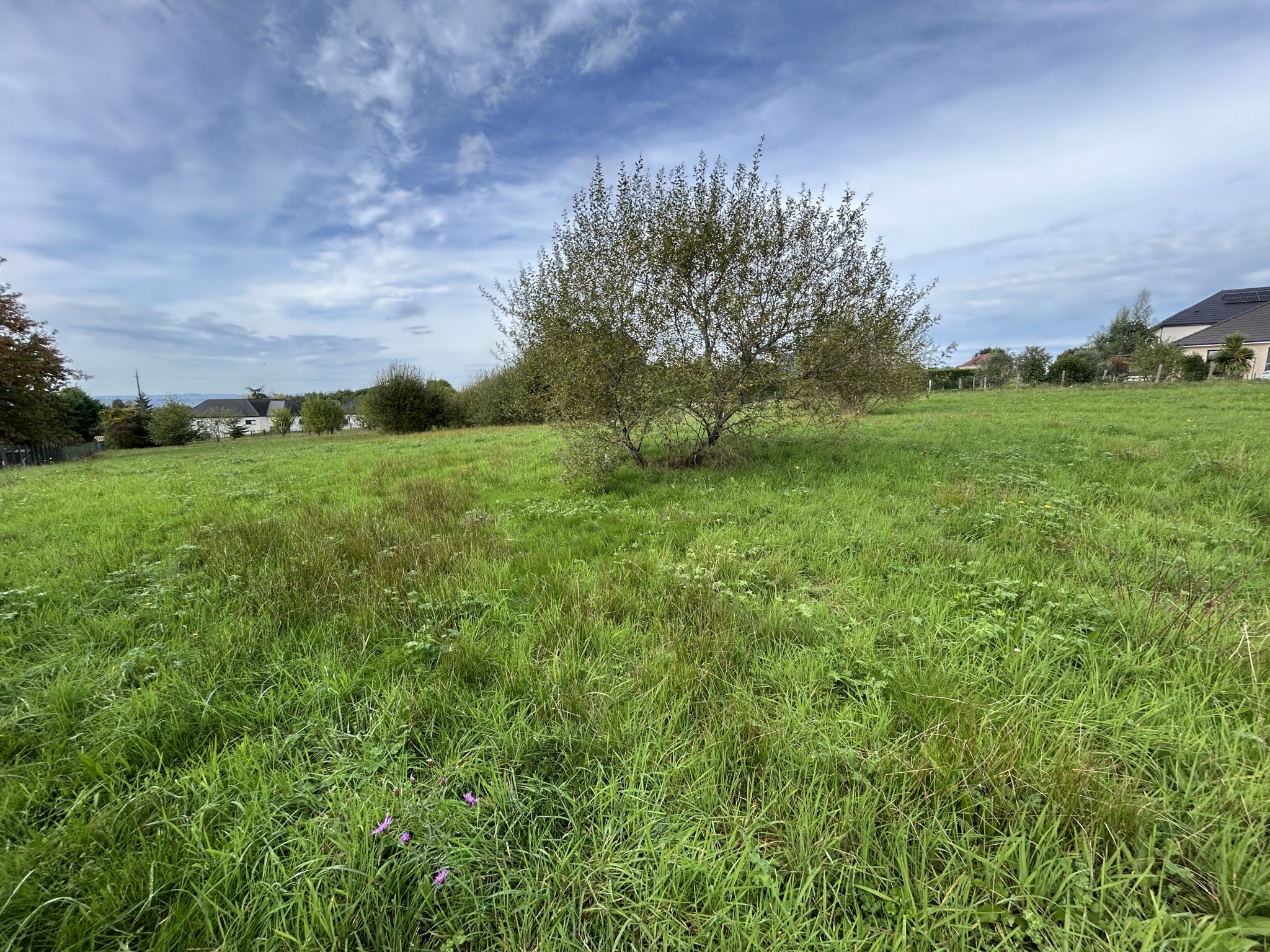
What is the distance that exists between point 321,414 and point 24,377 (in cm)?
1698

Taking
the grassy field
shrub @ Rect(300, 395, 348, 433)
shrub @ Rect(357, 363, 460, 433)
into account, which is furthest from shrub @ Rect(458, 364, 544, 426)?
the grassy field

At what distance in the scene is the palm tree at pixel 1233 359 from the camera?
29.2m

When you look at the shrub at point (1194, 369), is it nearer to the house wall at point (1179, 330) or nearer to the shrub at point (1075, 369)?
the shrub at point (1075, 369)

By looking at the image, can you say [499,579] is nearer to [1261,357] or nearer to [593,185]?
[593,185]

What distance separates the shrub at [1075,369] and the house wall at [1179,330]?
20723 millimetres

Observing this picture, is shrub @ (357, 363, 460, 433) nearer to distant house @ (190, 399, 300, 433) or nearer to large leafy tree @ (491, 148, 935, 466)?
large leafy tree @ (491, 148, 935, 466)

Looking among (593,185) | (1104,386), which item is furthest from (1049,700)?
(1104,386)

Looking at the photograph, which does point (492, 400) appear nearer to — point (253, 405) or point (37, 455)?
point (37, 455)

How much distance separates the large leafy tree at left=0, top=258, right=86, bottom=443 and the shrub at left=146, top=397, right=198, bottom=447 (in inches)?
643

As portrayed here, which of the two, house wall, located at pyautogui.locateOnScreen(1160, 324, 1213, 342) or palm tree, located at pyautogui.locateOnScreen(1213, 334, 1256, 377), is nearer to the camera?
palm tree, located at pyautogui.locateOnScreen(1213, 334, 1256, 377)

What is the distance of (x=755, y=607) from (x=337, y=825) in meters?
2.47

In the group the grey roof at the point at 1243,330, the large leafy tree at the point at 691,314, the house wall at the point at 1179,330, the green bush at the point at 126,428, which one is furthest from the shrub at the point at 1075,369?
the green bush at the point at 126,428

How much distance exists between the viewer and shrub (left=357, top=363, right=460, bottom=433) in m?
30.8

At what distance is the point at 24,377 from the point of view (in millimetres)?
22672
